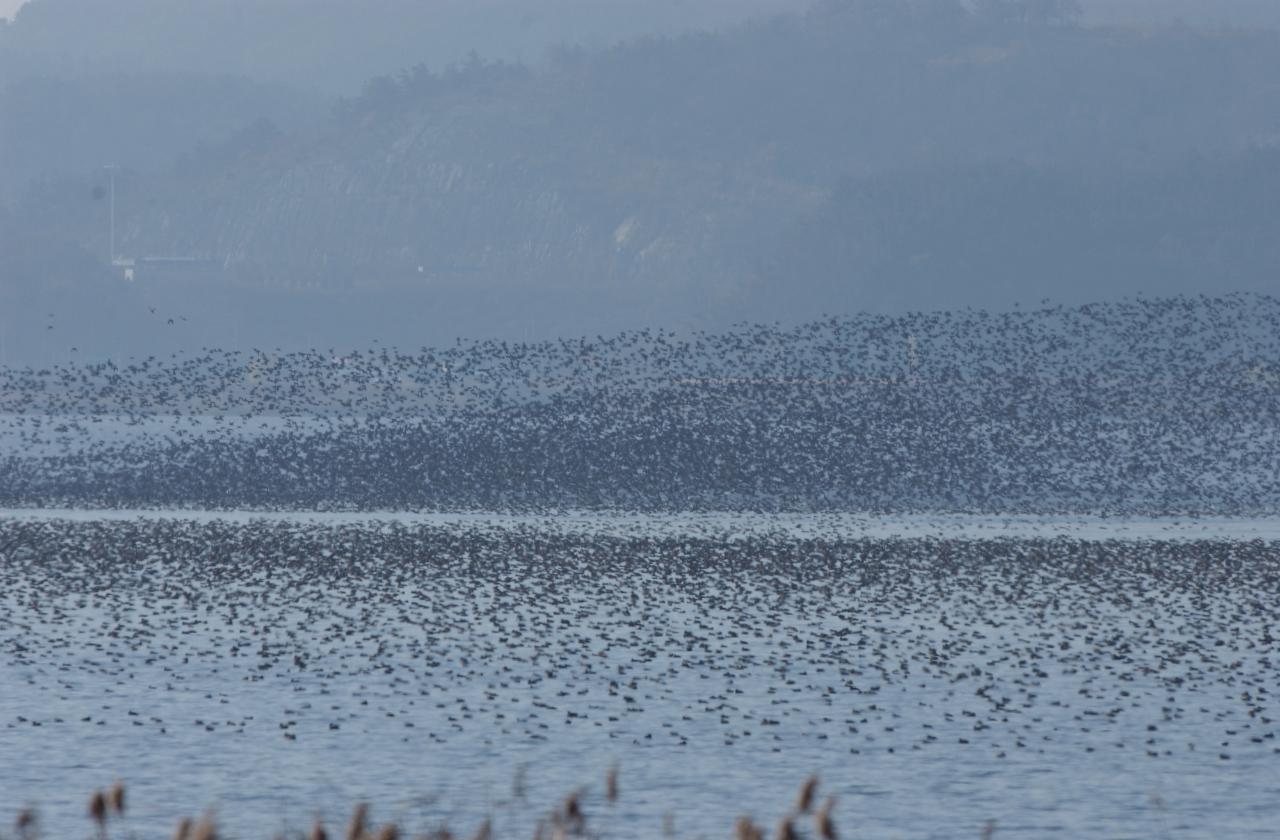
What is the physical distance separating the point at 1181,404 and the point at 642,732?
70249mm

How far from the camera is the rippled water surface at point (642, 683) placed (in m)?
27.5

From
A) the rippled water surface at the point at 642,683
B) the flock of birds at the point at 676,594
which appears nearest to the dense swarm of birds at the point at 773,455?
the flock of birds at the point at 676,594

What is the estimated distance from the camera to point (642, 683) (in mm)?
37062

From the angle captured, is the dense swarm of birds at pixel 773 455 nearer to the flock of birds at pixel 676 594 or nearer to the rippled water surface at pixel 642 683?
the flock of birds at pixel 676 594

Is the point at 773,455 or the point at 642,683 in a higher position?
the point at 642,683

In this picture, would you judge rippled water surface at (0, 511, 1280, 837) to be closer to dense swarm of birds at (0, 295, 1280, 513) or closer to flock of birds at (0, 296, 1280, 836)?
flock of birds at (0, 296, 1280, 836)

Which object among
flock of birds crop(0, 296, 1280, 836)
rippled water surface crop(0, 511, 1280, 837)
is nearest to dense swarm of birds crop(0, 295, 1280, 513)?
flock of birds crop(0, 296, 1280, 836)

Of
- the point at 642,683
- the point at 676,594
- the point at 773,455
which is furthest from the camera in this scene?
the point at 773,455

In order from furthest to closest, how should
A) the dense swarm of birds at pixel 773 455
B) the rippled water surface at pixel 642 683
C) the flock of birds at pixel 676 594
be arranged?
the dense swarm of birds at pixel 773 455 → the flock of birds at pixel 676 594 → the rippled water surface at pixel 642 683

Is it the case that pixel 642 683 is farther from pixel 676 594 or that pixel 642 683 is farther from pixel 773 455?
pixel 773 455

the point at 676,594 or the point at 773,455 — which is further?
the point at 773,455

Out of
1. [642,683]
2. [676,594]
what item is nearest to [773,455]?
[676,594]

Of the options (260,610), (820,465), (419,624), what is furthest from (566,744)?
(820,465)

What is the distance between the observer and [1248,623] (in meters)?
46.1
